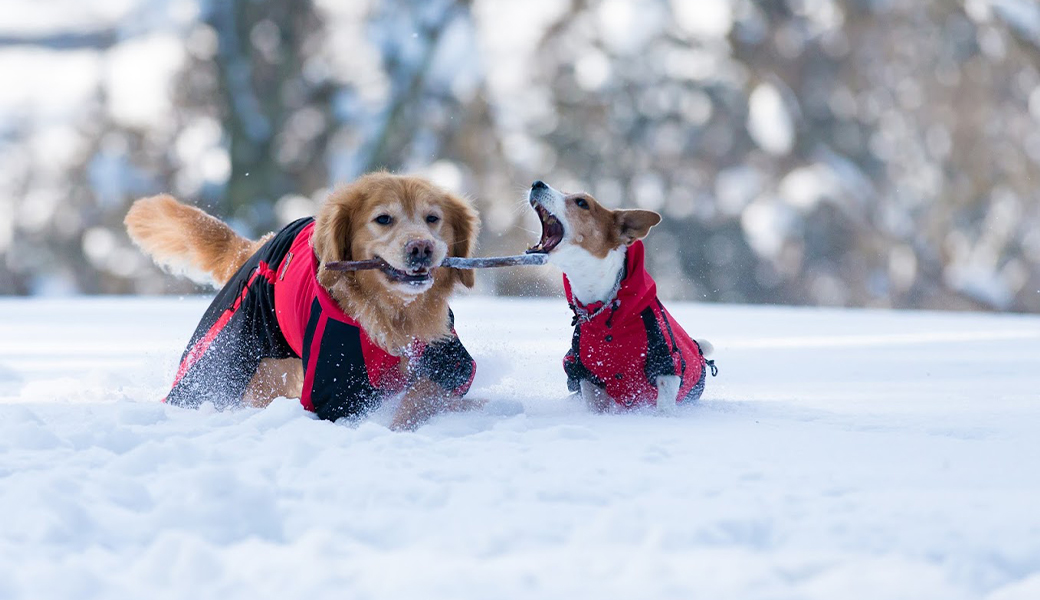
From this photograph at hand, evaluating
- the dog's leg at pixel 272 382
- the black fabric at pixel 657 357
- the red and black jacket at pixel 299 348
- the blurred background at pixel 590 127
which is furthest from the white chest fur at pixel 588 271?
the blurred background at pixel 590 127

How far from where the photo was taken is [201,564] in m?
1.99

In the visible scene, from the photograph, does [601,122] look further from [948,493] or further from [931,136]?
[948,493]

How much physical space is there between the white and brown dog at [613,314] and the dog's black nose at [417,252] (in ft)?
1.84

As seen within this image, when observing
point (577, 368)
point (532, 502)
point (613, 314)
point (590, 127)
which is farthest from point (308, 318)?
point (590, 127)

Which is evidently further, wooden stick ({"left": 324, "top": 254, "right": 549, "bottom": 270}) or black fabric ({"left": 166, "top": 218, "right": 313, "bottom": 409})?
black fabric ({"left": 166, "top": 218, "right": 313, "bottom": 409})

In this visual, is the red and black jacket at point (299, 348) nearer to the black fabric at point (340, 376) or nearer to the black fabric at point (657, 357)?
the black fabric at point (340, 376)

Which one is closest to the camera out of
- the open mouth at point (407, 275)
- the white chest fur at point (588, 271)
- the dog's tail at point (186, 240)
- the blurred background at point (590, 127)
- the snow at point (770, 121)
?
the open mouth at point (407, 275)

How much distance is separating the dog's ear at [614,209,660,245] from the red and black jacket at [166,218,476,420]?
0.82 meters

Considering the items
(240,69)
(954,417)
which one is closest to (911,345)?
(954,417)

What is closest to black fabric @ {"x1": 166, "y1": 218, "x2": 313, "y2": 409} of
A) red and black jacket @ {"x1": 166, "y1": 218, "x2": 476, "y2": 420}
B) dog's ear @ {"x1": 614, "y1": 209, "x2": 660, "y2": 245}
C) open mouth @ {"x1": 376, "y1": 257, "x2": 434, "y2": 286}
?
red and black jacket @ {"x1": 166, "y1": 218, "x2": 476, "y2": 420}

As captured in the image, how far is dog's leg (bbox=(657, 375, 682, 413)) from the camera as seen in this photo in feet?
12.9

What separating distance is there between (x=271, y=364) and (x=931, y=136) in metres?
16.4

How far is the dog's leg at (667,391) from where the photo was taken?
3.94 meters

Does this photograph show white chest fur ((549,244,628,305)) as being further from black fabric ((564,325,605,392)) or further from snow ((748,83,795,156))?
snow ((748,83,795,156))
